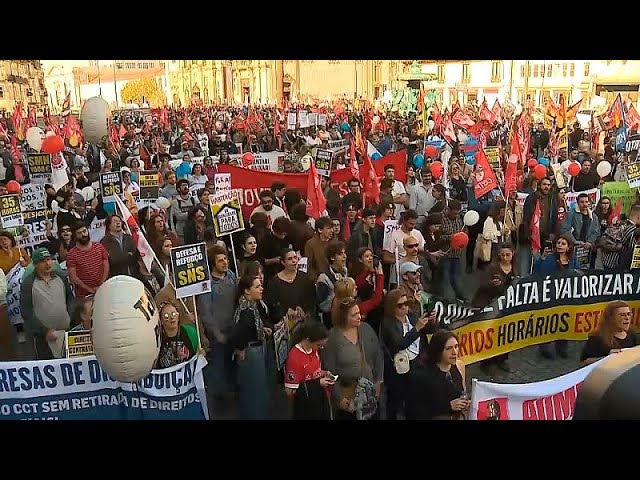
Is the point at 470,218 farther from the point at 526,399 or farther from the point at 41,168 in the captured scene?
the point at 41,168

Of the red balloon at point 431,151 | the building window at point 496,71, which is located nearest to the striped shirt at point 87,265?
the red balloon at point 431,151

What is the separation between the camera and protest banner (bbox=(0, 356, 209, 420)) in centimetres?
418

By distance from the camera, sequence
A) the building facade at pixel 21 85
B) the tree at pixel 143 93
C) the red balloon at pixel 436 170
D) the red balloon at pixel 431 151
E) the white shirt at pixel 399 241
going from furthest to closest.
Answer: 1. the tree at pixel 143 93
2. the building facade at pixel 21 85
3. the red balloon at pixel 431 151
4. the red balloon at pixel 436 170
5. the white shirt at pixel 399 241

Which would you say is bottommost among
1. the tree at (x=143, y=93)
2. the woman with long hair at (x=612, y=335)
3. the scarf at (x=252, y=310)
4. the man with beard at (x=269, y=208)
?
the woman with long hair at (x=612, y=335)

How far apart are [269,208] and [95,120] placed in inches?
155

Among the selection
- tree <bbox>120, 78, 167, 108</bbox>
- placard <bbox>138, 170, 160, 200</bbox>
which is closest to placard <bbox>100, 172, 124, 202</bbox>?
placard <bbox>138, 170, 160, 200</bbox>

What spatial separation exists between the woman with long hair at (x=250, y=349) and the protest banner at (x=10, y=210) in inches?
101

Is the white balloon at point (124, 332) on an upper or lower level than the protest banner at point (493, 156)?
lower

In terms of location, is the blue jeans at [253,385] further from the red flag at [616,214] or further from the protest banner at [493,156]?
the protest banner at [493,156]

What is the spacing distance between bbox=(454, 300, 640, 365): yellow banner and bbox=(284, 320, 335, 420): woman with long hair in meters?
1.12

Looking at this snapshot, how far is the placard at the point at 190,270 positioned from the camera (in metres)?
4.38

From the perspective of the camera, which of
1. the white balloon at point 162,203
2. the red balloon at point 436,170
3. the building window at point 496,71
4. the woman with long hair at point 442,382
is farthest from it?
the building window at point 496,71

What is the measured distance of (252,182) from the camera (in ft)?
20.5
